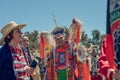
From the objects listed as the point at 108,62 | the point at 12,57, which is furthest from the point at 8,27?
the point at 108,62

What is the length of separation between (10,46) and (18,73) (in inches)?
16.5

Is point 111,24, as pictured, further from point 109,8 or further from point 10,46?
point 10,46

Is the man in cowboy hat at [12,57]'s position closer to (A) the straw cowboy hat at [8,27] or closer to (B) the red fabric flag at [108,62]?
(A) the straw cowboy hat at [8,27]

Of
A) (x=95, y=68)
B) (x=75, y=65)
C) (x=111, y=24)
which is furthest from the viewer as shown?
(x=95, y=68)

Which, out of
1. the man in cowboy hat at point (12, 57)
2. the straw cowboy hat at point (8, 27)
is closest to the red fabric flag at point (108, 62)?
the man in cowboy hat at point (12, 57)

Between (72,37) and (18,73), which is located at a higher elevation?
(72,37)

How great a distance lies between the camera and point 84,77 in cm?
873

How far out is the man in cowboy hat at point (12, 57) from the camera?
19.1 feet

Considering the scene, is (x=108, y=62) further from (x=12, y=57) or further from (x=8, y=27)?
(x=8, y=27)

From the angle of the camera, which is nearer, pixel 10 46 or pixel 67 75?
pixel 10 46

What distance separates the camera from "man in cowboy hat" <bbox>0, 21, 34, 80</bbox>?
5.83 m

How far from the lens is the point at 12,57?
5914mm

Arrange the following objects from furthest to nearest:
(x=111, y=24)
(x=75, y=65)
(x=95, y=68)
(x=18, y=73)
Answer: (x=95, y=68) < (x=75, y=65) < (x=18, y=73) < (x=111, y=24)

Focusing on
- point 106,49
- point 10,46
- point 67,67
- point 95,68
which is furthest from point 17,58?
point 95,68
